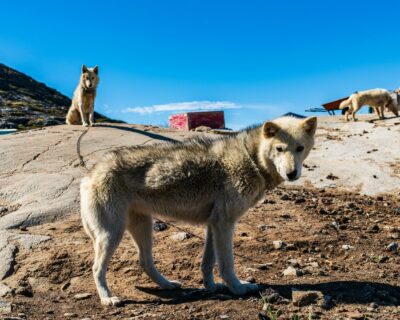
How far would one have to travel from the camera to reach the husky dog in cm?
548

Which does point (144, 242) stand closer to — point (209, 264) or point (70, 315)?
point (209, 264)

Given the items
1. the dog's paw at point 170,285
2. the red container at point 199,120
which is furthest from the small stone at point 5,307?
the red container at point 199,120

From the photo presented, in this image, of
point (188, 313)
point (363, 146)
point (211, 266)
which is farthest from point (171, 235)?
point (363, 146)

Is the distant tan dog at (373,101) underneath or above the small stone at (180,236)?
above

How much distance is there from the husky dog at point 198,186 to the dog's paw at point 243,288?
0.01 meters

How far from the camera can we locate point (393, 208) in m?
9.70

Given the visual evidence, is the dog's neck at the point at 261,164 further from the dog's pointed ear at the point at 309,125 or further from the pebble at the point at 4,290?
the pebble at the point at 4,290

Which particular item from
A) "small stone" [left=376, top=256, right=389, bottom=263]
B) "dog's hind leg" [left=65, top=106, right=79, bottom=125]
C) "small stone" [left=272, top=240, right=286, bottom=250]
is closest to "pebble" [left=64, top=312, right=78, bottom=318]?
"small stone" [left=272, top=240, right=286, bottom=250]

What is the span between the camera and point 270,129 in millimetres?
5652

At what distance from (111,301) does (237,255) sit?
2.13 m

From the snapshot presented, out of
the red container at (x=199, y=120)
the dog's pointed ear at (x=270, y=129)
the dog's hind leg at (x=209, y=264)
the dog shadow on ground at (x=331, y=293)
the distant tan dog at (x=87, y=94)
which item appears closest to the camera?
the dog shadow on ground at (x=331, y=293)

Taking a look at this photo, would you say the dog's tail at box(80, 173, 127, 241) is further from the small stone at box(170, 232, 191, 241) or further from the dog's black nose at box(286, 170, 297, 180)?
the small stone at box(170, 232, 191, 241)

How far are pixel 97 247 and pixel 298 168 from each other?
8.17ft

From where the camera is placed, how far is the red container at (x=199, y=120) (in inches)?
947
